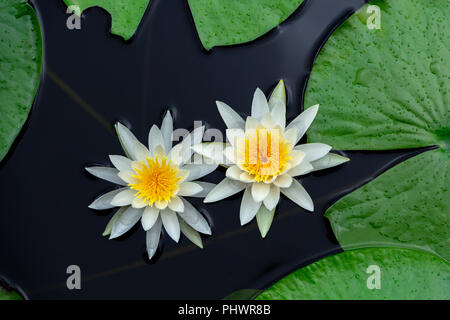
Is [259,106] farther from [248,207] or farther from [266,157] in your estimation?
[248,207]

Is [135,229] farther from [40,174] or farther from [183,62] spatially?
[183,62]

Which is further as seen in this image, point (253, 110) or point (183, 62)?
point (183, 62)

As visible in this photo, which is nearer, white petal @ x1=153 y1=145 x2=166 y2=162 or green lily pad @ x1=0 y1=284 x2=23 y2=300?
white petal @ x1=153 y1=145 x2=166 y2=162

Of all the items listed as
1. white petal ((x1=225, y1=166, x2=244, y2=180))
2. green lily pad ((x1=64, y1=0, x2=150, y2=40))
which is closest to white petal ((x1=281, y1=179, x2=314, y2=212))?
white petal ((x1=225, y1=166, x2=244, y2=180))

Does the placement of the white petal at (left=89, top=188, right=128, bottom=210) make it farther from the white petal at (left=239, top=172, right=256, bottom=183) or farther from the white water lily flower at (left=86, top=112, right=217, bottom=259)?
the white petal at (left=239, top=172, right=256, bottom=183)

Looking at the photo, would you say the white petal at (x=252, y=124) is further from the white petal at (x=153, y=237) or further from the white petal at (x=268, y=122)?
the white petal at (x=153, y=237)

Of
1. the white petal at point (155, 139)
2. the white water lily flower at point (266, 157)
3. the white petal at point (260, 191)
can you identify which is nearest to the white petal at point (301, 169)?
the white water lily flower at point (266, 157)

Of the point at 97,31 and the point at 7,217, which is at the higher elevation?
the point at 97,31
